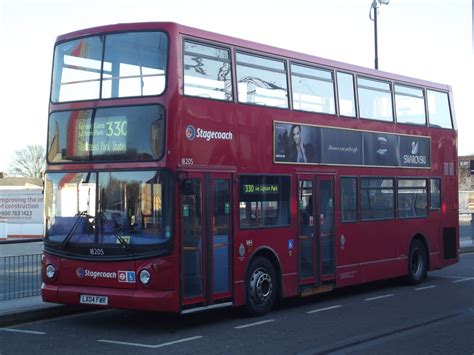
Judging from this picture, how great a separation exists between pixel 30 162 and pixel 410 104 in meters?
59.6

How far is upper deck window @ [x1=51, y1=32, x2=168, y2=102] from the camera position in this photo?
10906mm

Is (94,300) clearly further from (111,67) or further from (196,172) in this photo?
(111,67)

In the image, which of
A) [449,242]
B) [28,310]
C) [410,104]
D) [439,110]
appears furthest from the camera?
[449,242]

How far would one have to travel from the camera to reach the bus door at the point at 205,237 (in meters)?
10.9

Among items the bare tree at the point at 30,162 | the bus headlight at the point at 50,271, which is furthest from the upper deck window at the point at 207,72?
the bare tree at the point at 30,162

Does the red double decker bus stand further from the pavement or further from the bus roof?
the pavement

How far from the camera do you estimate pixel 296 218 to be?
527 inches

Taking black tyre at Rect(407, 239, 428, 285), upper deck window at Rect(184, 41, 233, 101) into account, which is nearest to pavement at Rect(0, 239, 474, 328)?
upper deck window at Rect(184, 41, 233, 101)

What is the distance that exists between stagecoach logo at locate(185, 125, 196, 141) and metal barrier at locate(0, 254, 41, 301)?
13.4 ft

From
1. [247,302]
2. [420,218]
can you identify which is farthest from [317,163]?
[420,218]

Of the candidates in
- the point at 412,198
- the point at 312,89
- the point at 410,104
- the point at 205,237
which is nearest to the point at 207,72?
the point at 205,237

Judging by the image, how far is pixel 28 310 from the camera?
11859 millimetres

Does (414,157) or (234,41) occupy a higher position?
(234,41)

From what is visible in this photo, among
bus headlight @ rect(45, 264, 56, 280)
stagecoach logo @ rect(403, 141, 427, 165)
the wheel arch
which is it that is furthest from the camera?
stagecoach logo @ rect(403, 141, 427, 165)
